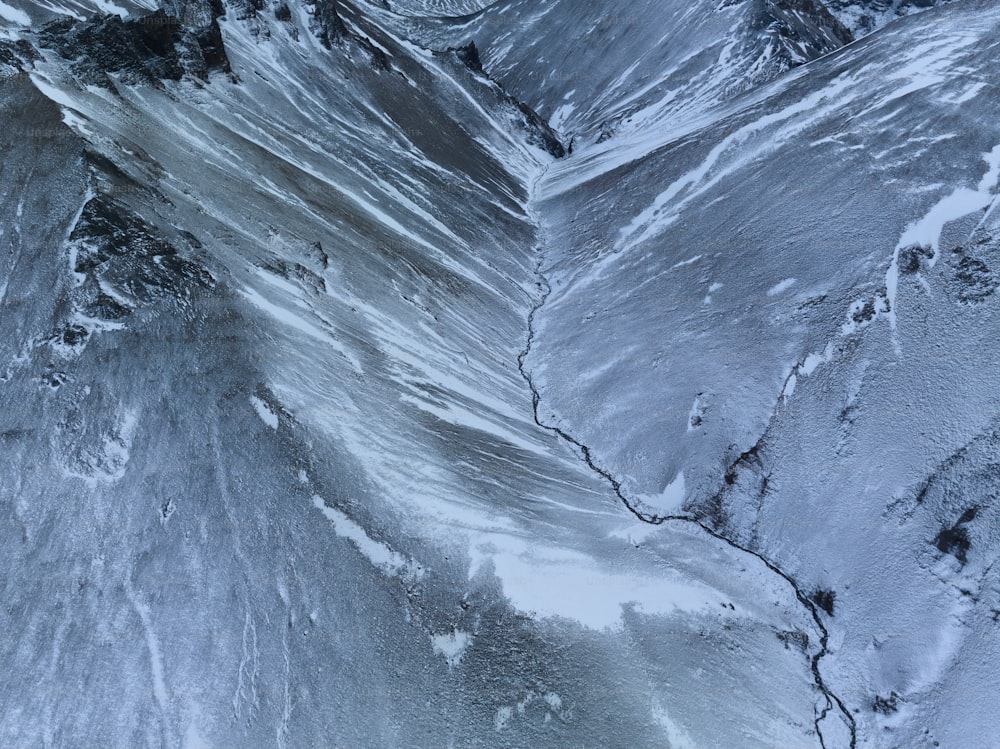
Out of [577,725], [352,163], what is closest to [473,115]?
[352,163]

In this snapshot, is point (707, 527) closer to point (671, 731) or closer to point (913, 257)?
point (671, 731)

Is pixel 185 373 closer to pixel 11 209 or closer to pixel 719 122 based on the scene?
pixel 11 209

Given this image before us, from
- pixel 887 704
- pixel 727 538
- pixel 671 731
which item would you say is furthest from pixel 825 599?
pixel 671 731

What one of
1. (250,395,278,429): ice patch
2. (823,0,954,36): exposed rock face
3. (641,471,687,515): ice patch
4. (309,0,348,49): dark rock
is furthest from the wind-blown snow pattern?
(823,0,954,36): exposed rock face

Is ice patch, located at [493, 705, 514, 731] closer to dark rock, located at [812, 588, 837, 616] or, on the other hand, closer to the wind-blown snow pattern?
the wind-blown snow pattern

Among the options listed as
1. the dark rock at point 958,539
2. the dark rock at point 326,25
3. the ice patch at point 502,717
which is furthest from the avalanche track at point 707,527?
the dark rock at point 326,25

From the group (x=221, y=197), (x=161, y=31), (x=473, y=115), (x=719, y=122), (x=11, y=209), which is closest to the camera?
(x=11, y=209)


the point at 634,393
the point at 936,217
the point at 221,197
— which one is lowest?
the point at 221,197

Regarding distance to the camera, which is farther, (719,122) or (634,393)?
(719,122)

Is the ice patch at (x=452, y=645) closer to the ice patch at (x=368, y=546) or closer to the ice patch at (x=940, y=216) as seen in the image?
the ice patch at (x=368, y=546)
